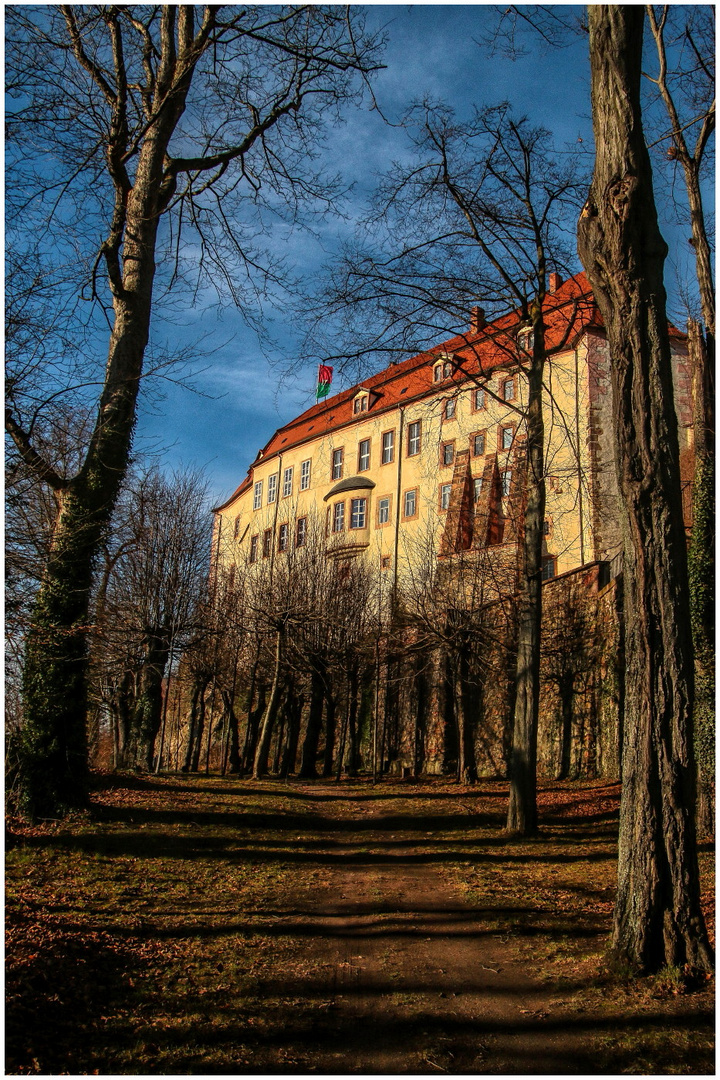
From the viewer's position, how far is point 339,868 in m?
9.35

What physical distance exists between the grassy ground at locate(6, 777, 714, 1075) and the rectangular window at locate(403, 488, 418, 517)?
2484 cm

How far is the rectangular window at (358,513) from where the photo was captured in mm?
37875

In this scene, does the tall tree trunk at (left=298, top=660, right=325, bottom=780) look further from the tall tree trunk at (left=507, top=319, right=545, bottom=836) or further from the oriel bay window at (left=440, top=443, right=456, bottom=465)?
the oriel bay window at (left=440, top=443, right=456, bottom=465)

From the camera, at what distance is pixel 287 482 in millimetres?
46625

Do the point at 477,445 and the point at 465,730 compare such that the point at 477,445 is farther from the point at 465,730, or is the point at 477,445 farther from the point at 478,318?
the point at 478,318

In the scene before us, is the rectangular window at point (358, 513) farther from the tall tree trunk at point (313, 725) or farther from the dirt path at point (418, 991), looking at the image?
the dirt path at point (418, 991)

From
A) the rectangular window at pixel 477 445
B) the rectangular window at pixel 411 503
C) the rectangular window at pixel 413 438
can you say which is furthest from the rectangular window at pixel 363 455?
the rectangular window at pixel 477 445

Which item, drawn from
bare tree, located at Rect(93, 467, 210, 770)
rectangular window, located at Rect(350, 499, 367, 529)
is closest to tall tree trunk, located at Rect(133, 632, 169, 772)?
bare tree, located at Rect(93, 467, 210, 770)

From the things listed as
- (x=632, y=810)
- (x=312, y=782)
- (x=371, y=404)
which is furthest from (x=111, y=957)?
(x=371, y=404)

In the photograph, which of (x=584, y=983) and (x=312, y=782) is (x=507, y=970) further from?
(x=312, y=782)

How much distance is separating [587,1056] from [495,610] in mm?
18367

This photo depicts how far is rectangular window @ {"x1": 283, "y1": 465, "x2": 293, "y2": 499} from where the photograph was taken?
152ft

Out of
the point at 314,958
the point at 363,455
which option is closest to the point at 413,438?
the point at 363,455

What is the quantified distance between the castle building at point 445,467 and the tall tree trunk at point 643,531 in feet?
17.8
